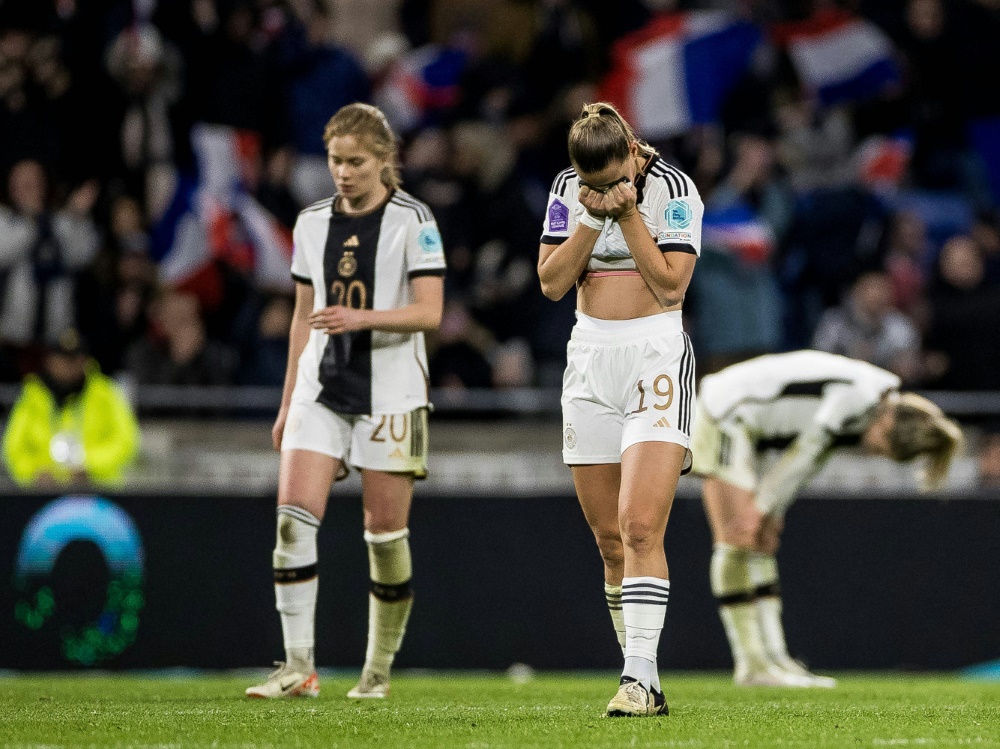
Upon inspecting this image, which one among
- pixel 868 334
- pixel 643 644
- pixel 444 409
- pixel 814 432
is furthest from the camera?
pixel 868 334

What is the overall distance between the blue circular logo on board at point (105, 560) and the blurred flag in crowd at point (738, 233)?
553cm

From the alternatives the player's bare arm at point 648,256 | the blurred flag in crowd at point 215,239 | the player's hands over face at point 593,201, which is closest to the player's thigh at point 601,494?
the player's bare arm at point 648,256

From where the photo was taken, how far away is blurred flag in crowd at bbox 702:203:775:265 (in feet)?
42.7

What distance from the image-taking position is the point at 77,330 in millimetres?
11953

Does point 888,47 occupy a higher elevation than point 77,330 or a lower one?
higher

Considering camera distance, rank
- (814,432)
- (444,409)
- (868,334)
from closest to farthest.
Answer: (814,432) → (444,409) → (868,334)

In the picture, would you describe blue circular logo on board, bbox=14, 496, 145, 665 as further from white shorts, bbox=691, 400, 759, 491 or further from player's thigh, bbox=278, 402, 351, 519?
white shorts, bbox=691, 400, 759, 491

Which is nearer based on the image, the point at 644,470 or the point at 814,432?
the point at 644,470

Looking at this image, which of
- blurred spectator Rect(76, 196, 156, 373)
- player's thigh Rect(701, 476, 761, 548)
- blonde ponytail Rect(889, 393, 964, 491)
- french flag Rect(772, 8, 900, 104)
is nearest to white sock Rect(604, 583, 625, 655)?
player's thigh Rect(701, 476, 761, 548)

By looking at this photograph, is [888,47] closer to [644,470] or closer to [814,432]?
[814,432]

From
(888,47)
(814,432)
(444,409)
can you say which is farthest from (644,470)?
(888,47)

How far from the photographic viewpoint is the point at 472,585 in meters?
10.5

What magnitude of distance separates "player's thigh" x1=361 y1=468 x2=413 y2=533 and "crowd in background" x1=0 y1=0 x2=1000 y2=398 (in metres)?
5.15

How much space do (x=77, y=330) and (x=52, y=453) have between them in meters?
1.46
